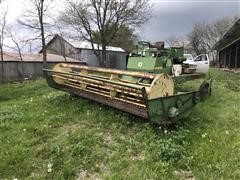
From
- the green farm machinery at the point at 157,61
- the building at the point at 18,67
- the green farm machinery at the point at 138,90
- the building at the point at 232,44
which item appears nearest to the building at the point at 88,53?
the building at the point at 18,67

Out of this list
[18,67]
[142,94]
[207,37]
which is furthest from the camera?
[207,37]

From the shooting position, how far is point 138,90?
5125 mm

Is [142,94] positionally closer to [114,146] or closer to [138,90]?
[138,90]

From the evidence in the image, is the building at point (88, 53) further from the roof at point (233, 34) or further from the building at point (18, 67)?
the roof at point (233, 34)

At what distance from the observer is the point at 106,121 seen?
6.25 meters

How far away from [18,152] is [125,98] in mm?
2073

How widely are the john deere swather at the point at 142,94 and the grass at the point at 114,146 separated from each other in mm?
364

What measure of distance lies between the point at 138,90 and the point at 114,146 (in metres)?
1.00

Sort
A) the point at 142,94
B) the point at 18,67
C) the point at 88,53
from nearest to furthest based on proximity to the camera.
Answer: the point at 142,94 < the point at 18,67 < the point at 88,53

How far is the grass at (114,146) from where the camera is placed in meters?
4.39

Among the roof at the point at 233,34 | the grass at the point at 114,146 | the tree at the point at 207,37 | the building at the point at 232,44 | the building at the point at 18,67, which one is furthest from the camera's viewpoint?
the tree at the point at 207,37

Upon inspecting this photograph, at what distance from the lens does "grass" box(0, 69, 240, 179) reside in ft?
14.4

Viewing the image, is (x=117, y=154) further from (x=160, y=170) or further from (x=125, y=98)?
(x=125, y=98)

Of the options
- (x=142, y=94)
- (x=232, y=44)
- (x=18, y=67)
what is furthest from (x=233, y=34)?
(x=142, y=94)
